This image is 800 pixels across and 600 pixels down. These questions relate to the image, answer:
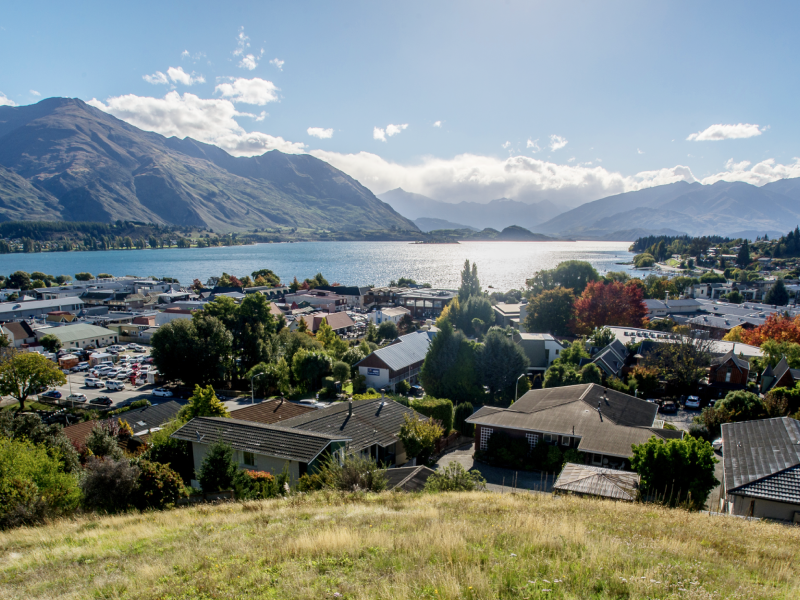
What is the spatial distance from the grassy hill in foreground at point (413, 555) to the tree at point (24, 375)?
30.9 meters

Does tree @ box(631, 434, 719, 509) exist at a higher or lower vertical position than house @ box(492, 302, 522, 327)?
higher

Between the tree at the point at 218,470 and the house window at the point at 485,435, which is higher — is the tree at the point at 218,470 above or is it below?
above

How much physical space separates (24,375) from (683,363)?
167 feet

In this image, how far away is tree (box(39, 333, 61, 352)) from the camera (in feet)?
176

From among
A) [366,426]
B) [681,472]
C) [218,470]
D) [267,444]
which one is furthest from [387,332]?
[681,472]

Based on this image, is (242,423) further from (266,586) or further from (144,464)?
(266,586)

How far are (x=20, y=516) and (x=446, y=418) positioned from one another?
1891cm

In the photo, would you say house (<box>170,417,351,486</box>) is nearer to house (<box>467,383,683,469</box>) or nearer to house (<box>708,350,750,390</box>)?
house (<box>467,383,683,469</box>)

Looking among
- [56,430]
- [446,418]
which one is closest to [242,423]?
[56,430]

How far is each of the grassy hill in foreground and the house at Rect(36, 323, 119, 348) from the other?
5716 centimetres

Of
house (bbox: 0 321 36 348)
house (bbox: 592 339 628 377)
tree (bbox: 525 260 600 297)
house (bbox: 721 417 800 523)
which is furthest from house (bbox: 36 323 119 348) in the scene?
house (bbox: 721 417 800 523)

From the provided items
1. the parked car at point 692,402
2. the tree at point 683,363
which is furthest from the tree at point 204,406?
the parked car at point 692,402

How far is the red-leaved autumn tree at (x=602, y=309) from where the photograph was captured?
2101 inches

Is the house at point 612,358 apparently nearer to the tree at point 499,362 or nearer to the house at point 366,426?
the tree at point 499,362
